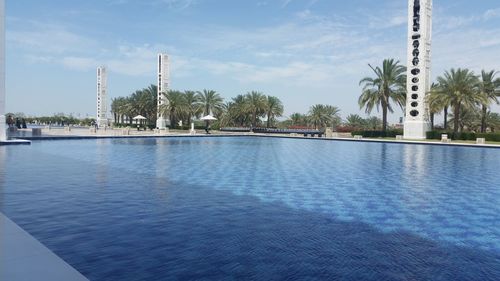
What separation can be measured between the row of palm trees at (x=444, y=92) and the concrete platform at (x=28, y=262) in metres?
42.0

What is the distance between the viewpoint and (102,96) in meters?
84.8

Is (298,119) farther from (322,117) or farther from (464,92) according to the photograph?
(464,92)

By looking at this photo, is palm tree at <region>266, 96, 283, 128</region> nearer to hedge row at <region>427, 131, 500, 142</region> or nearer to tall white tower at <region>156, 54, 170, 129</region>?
tall white tower at <region>156, 54, 170, 129</region>

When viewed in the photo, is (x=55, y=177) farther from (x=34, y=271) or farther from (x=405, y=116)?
(x=405, y=116)

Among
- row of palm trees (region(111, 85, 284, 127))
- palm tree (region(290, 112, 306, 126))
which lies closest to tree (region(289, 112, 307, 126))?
palm tree (region(290, 112, 306, 126))

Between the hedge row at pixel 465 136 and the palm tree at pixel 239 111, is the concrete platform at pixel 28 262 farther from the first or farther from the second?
the palm tree at pixel 239 111

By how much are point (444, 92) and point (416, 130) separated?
4708mm

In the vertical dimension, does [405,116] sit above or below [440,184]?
above

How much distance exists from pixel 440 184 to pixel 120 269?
430 inches

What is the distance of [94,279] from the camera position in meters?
4.75

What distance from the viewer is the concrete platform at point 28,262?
4.32 metres

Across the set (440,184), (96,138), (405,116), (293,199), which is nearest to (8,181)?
(293,199)

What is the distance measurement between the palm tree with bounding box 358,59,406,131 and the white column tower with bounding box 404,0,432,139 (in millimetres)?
1590

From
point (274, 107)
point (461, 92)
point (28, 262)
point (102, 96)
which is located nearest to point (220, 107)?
point (274, 107)
